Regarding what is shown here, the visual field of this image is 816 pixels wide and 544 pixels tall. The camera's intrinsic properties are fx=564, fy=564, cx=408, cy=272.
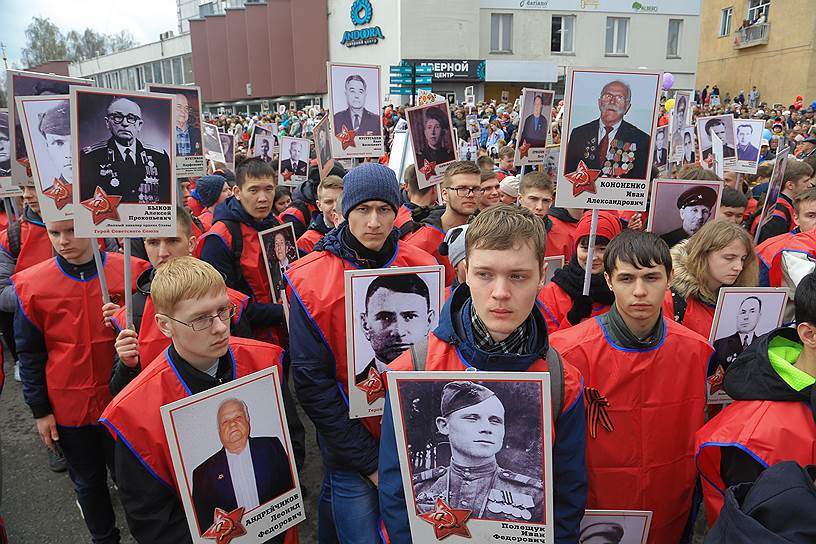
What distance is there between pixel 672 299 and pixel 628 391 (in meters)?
0.95

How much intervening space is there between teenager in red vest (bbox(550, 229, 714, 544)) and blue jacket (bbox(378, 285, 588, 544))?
0.58 metres

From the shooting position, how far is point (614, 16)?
35906 millimetres

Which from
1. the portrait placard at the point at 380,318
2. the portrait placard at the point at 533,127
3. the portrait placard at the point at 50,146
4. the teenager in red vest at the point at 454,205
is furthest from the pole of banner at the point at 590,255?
the portrait placard at the point at 533,127

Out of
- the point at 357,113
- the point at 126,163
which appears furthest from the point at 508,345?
the point at 357,113

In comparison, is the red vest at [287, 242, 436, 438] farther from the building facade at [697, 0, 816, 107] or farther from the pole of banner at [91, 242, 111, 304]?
the building facade at [697, 0, 816, 107]

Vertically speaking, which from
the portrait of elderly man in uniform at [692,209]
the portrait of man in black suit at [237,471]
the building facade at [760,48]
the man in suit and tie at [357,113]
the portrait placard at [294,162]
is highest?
the building facade at [760,48]

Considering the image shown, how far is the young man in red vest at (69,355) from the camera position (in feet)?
9.94

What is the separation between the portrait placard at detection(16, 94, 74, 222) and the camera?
113 inches

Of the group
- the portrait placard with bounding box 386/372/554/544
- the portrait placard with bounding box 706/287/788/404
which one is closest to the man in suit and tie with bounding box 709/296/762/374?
the portrait placard with bounding box 706/287/788/404

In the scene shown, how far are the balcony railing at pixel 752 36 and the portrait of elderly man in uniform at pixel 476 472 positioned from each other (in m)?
40.1

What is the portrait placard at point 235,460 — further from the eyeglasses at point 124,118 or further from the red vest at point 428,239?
the red vest at point 428,239

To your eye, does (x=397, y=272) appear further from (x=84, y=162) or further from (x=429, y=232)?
(x=429, y=232)

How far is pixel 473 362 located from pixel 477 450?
28 cm

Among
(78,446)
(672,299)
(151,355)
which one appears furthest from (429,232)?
(78,446)
